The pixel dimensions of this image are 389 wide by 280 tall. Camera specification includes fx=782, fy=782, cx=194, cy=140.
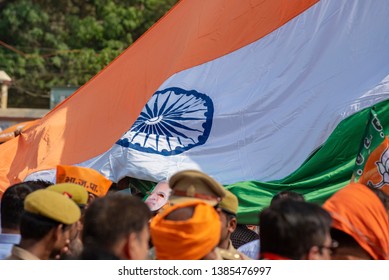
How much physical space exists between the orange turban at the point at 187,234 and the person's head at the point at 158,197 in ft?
8.74

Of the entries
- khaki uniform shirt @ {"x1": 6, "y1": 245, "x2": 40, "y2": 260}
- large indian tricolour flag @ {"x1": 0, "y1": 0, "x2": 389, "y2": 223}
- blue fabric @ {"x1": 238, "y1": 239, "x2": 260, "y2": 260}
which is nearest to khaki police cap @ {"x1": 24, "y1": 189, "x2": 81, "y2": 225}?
khaki uniform shirt @ {"x1": 6, "y1": 245, "x2": 40, "y2": 260}

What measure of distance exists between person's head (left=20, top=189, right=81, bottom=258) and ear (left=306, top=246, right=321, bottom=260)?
917 millimetres

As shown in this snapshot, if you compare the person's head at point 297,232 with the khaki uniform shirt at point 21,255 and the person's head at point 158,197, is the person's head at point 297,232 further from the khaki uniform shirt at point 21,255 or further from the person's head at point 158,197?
the person's head at point 158,197

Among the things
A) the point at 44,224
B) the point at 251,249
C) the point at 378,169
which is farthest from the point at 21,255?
the point at 378,169

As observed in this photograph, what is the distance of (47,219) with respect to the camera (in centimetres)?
289

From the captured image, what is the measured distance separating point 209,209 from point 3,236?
52.4 inches

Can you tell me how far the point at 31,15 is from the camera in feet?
65.6

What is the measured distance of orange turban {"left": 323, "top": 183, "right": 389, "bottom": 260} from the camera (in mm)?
2578

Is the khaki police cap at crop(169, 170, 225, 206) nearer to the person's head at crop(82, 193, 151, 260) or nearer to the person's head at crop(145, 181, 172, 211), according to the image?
the person's head at crop(82, 193, 151, 260)

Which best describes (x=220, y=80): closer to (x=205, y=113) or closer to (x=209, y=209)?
(x=205, y=113)

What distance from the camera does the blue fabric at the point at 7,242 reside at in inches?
137

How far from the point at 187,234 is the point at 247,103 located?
3416 millimetres

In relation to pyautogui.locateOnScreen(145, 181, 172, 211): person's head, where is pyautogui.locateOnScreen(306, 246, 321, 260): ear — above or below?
above

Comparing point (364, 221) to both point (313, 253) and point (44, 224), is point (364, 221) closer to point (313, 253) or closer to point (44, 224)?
point (313, 253)
